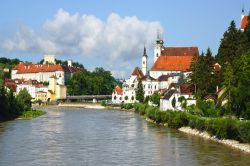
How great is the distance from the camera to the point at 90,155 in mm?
30078

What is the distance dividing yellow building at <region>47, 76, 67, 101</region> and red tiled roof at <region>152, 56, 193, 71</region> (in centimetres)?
2783

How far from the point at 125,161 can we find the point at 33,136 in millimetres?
13140

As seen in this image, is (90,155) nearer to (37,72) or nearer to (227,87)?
(227,87)

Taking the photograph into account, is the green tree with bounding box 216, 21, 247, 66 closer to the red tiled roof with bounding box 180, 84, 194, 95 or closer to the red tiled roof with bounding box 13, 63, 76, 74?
the red tiled roof with bounding box 180, 84, 194, 95

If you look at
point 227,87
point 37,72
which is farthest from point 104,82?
point 227,87

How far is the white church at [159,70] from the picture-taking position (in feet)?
299

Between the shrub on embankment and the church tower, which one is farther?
the church tower

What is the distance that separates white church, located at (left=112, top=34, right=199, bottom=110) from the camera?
91.2 metres

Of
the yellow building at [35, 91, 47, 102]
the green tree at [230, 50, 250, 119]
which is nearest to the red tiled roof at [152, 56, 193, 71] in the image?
the yellow building at [35, 91, 47, 102]

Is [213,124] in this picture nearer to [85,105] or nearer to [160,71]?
[160,71]

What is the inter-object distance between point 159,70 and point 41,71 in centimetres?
4408

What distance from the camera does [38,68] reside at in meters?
133

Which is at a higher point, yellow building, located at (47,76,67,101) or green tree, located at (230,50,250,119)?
yellow building, located at (47,76,67,101)

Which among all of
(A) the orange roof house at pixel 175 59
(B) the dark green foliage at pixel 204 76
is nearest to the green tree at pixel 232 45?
(B) the dark green foliage at pixel 204 76
